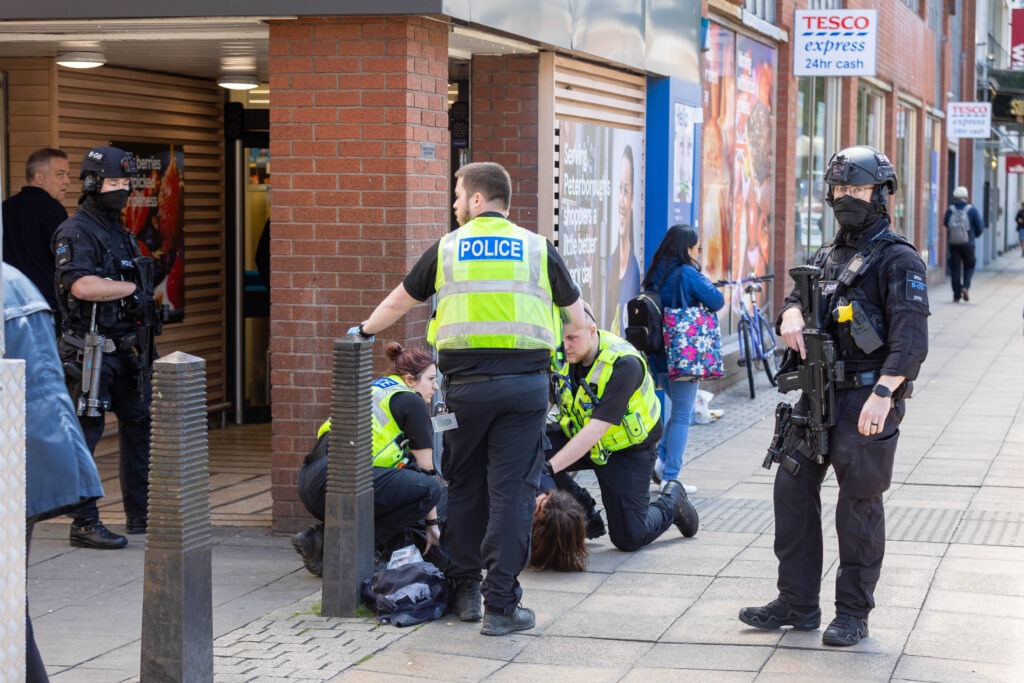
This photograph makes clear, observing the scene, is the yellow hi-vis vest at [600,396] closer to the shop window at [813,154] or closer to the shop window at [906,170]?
the shop window at [813,154]

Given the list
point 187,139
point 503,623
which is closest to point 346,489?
point 503,623

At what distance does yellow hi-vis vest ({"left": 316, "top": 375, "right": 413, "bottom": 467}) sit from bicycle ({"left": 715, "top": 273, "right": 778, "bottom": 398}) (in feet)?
23.7

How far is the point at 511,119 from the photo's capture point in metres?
9.62

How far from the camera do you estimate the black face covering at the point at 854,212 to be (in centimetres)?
588

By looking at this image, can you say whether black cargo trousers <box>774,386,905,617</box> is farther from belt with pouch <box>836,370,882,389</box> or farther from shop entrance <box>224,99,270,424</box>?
shop entrance <box>224,99,270,424</box>

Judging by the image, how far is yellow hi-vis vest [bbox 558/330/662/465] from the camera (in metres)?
7.37

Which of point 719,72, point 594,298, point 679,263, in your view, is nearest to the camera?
point 679,263

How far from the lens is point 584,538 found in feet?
23.3

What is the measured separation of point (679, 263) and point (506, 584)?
3.89m

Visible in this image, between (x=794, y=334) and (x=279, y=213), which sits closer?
(x=794, y=334)

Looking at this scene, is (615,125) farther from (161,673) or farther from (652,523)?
(161,673)

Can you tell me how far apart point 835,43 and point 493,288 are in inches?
426

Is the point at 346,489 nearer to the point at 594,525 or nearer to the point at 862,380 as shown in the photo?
the point at 594,525

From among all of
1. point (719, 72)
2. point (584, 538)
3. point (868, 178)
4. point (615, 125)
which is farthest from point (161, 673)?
point (719, 72)
